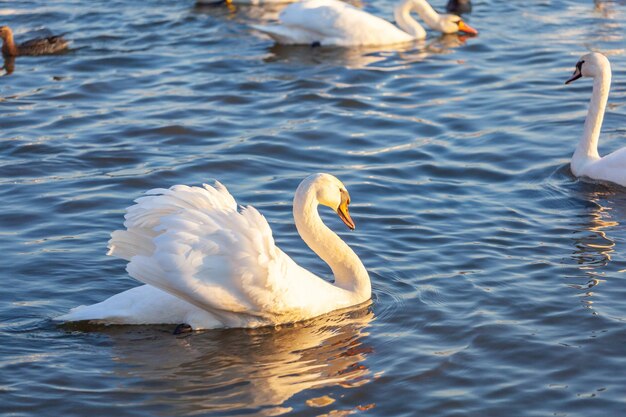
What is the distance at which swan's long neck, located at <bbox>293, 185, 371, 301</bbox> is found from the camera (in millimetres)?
8672

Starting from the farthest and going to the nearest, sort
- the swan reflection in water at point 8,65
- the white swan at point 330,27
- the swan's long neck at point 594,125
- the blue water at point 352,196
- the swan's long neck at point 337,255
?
the white swan at point 330,27, the swan reflection in water at point 8,65, the swan's long neck at point 594,125, the swan's long neck at point 337,255, the blue water at point 352,196

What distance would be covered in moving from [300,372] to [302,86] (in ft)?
25.4

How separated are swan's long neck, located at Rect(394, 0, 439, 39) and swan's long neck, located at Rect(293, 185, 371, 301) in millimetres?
9076

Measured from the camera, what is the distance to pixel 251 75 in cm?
1541

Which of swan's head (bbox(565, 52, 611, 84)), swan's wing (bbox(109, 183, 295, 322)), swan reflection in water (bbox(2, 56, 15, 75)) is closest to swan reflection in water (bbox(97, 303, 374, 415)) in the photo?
swan's wing (bbox(109, 183, 295, 322))

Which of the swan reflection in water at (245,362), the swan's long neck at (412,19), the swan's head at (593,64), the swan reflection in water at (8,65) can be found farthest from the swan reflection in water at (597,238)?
the swan reflection in water at (8,65)

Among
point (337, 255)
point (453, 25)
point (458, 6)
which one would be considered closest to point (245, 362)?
point (337, 255)

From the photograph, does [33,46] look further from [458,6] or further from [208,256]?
[208,256]

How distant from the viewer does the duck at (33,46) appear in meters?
16.3

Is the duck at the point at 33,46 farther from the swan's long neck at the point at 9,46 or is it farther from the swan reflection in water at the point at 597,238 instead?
the swan reflection in water at the point at 597,238

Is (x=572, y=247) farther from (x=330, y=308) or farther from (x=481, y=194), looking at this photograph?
(x=330, y=308)

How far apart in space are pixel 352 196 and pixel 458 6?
326 inches

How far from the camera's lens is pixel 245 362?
7.79 m

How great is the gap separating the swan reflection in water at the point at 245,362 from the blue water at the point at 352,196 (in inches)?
0.7
